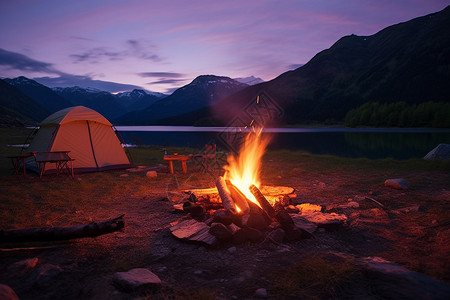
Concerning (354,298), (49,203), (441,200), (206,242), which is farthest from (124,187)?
(441,200)

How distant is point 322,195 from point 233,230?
4348 mm

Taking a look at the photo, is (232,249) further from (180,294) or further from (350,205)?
(350,205)

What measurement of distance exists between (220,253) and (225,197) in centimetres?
168

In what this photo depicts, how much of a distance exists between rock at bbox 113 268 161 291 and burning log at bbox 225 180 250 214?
2288 mm

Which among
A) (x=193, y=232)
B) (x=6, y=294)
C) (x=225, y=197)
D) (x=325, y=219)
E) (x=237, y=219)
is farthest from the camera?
(x=225, y=197)

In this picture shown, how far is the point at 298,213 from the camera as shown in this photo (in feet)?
19.5

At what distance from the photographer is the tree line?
75.2 m

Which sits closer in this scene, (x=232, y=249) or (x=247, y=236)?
(x=232, y=249)

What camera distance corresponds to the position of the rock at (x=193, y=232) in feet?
14.9

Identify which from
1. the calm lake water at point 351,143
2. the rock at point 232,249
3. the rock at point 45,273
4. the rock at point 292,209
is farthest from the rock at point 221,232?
the calm lake water at point 351,143

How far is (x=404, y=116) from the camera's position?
269ft

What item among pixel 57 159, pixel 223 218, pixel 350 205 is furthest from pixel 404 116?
pixel 223 218

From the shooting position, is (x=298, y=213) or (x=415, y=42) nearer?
(x=298, y=213)

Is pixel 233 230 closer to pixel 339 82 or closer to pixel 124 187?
pixel 124 187
